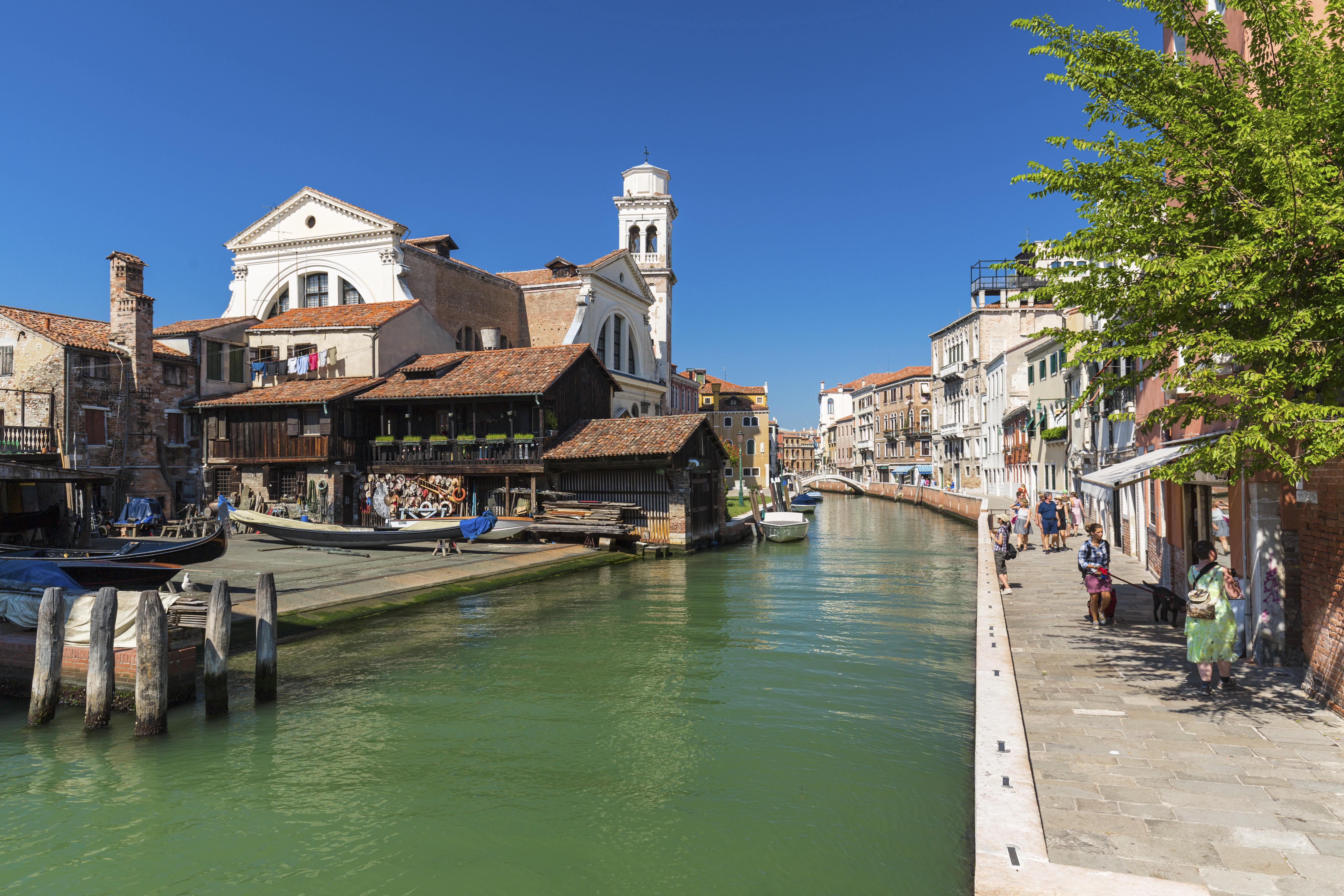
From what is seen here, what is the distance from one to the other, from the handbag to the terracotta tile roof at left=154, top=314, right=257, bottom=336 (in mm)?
32646

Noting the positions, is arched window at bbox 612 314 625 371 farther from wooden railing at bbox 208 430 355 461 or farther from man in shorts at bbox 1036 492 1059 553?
man in shorts at bbox 1036 492 1059 553

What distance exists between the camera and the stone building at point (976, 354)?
182 feet

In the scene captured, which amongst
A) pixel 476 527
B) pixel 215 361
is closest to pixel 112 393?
pixel 215 361

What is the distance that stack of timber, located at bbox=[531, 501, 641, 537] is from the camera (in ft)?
83.3

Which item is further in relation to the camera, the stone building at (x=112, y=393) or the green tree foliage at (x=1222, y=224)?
the stone building at (x=112, y=393)

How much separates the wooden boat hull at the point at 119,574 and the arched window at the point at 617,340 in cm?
3090

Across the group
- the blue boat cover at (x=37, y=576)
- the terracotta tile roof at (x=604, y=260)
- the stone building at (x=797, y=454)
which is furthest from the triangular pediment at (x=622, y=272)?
the stone building at (x=797, y=454)

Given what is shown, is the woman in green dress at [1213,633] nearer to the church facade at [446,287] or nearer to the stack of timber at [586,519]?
the stack of timber at [586,519]

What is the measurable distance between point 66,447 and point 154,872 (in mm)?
25388

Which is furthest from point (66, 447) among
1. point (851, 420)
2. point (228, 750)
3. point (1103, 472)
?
point (851, 420)

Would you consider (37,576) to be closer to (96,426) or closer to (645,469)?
(645,469)

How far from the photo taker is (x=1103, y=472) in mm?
14516

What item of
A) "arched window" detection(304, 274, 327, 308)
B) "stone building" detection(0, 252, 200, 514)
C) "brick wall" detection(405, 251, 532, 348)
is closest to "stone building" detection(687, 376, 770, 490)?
"brick wall" detection(405, 251, 532, 348)

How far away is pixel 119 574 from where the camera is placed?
14055 millimetres
